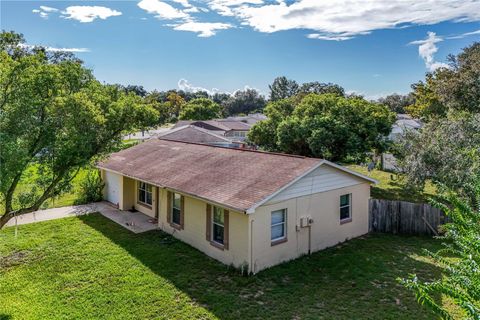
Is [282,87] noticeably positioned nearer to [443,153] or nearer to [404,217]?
[443,153]

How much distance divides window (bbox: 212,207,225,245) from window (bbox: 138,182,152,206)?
5.75 m

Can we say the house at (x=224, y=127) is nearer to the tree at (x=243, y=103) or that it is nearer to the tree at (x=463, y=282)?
the tree at (x=463, y=282)

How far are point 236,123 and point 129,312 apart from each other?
51357mm

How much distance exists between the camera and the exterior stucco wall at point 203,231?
10.6m

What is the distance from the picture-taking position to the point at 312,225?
40.1ft

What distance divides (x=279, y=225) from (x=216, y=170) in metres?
→ 3.72

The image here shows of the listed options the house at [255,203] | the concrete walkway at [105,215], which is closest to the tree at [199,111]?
the concrete walkway at [105,215]

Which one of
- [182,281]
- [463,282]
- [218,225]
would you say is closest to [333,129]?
[218,225]

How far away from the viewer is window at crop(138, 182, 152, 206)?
647 inches

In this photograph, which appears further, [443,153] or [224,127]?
[224,127]

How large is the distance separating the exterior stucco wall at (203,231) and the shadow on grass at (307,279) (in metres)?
0.31

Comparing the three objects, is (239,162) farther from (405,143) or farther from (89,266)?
(405,143)

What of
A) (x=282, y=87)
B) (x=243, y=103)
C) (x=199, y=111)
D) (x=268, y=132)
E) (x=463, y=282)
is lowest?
(x=463, y=282)

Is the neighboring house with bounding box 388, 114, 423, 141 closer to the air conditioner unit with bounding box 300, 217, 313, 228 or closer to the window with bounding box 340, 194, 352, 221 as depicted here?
the window with bounding box 340, 194, 352, 221
